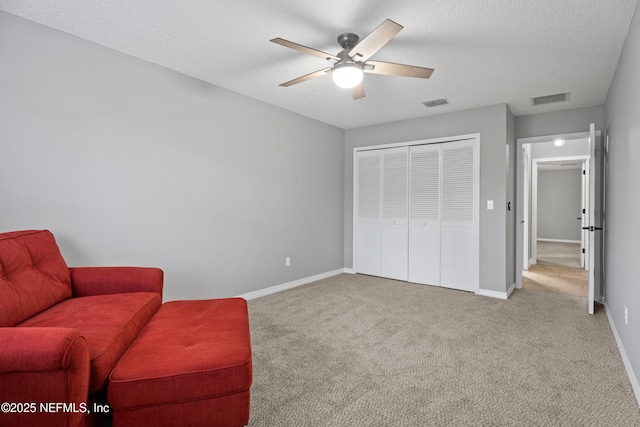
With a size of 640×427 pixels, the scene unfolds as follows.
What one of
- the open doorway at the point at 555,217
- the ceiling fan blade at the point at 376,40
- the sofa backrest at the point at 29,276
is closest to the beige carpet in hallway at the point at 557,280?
the open doorway at the point at 555,217

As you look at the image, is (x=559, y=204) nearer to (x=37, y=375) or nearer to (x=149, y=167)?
(x=149, y=167)

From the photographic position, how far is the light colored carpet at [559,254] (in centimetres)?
674

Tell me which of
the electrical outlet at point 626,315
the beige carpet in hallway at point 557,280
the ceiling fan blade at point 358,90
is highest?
the ceiling fan blade at point 358,90

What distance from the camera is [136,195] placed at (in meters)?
3.04

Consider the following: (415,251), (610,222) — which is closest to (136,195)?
(415,251)

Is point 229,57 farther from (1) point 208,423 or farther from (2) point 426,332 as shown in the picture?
(2) point 426,332

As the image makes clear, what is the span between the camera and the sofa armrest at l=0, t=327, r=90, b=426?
1226 mm

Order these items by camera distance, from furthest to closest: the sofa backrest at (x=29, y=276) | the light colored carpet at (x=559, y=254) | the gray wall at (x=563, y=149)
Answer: the light colored carpet at (x=559, y=254), the gray wall at (x=563, y=149), the sofa backrest at (x=29, y=276)

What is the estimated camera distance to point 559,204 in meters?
10.5

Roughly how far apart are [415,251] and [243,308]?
3288 mm

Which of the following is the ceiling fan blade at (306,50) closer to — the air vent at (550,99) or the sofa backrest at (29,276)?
the sofa backrest at (29,276)

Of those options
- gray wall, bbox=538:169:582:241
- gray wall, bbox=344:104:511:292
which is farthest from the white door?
gray wall, bbox=538:169:582:241

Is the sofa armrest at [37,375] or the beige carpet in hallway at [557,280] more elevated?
the sofa armrest at [37,375]

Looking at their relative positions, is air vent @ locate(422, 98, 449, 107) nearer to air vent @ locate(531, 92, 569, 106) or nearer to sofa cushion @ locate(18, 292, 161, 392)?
air vent @ locate(531, 92, 569, 106)
